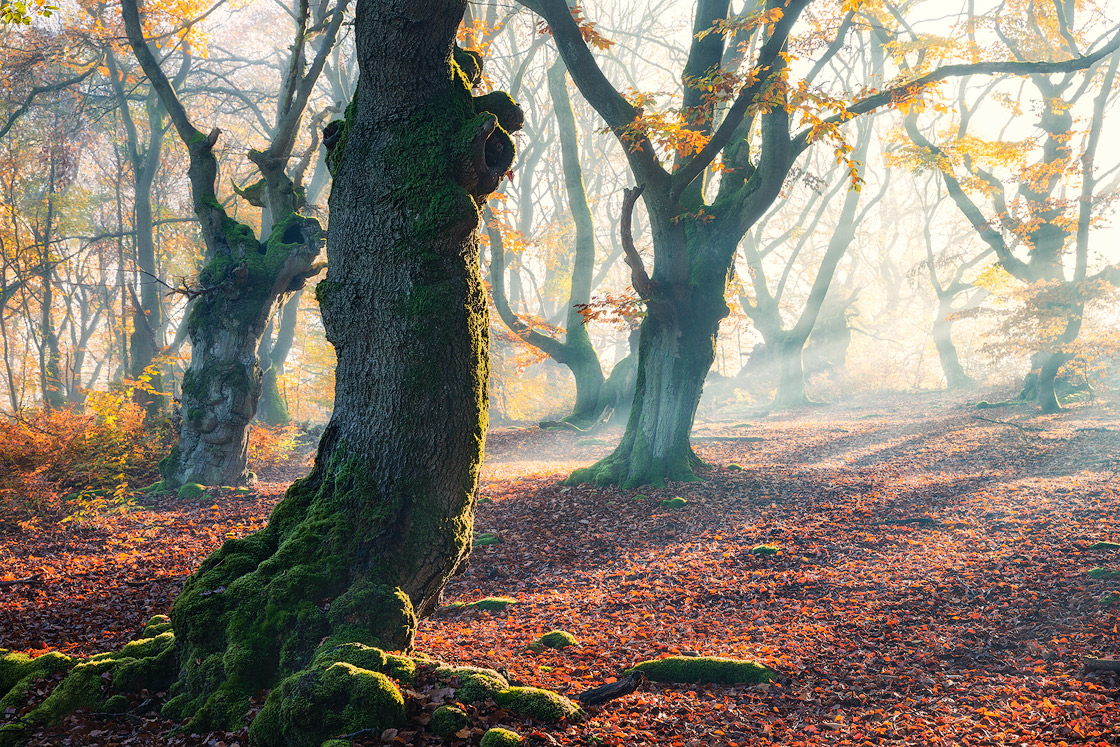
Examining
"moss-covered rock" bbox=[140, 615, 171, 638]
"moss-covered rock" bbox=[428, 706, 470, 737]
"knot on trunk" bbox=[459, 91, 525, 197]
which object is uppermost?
"knot on trunk" bbox=[459, 91, 525, 197]

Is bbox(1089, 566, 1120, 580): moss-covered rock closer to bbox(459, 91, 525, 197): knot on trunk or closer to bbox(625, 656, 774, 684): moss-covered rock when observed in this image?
bbox(625, 656, 774, 684): moss-covered rock

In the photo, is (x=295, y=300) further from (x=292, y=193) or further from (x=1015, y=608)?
(x=1015, y=608)

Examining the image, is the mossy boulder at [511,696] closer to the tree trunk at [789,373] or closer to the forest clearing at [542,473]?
the forest clearing at [542,473]

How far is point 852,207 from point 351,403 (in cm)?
2208

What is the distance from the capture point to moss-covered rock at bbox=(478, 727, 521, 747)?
2818 mm

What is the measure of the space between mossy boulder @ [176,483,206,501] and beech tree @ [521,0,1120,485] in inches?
229

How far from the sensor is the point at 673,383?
946 cm

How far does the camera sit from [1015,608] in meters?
4.91

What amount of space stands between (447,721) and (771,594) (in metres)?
3.70

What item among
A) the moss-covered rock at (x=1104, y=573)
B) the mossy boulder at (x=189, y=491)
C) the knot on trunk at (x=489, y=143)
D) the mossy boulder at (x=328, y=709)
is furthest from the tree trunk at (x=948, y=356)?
the mossy boulder at (x=328, y=709)

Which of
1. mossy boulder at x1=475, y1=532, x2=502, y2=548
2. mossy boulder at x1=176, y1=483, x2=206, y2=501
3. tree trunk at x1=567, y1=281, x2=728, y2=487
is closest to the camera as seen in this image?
mossy boulder at x1=475, y1=532, x2=502, y2=548

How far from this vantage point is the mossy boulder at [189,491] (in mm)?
9141

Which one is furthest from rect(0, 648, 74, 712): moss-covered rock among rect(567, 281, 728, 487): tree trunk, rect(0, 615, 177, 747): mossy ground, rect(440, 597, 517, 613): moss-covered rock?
rect(567, 281, 728, 487): tree trunk

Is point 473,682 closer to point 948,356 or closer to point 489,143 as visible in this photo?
point 489,143
